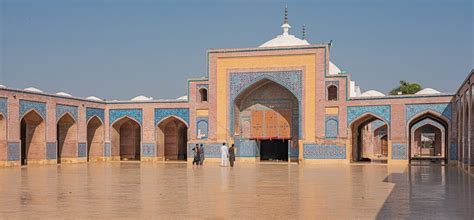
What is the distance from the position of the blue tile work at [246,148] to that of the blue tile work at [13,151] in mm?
9270

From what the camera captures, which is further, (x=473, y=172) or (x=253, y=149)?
(x=253, y=149)

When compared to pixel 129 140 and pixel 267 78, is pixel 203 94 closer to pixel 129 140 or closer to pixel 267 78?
pixel 267 78

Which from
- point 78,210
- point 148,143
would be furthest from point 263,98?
point 78,210

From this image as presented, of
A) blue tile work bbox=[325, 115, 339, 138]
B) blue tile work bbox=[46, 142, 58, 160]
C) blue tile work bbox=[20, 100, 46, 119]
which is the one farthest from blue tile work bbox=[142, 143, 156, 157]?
blue tile work bbox=[325, 115, 339, 138]

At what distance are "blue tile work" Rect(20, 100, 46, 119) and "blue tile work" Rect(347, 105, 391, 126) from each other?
12.6m

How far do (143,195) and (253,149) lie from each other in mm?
Answer: 16411

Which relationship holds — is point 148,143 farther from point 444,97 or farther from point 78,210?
point 78,210

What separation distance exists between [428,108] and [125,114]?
1376 centimetres

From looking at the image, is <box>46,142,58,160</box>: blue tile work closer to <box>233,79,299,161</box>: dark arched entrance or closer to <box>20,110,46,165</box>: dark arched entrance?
<box>20,110,46,165</box>: dark arched entrance

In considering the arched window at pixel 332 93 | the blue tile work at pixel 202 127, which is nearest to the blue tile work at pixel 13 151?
the blue tile work at pixel 202 127

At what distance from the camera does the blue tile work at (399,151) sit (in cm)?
→ 2369

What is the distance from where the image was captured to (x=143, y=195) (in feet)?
31.9

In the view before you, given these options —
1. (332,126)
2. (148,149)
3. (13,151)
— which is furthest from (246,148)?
(13,151)

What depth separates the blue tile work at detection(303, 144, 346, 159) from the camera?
24.1m
